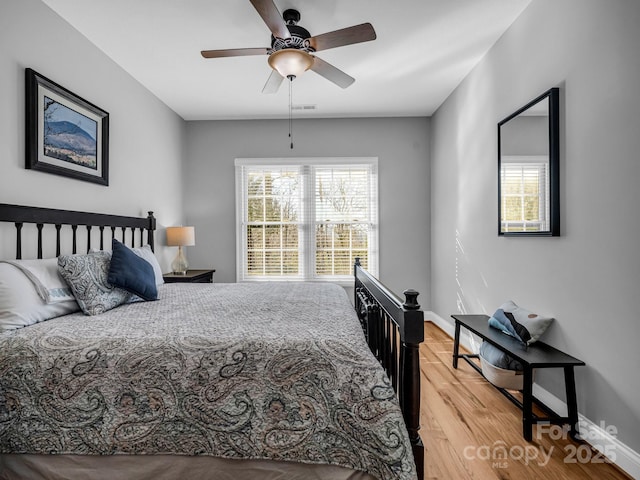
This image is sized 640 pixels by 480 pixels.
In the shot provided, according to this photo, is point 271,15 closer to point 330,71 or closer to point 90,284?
point 330,71

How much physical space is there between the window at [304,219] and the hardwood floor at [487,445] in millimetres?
2391

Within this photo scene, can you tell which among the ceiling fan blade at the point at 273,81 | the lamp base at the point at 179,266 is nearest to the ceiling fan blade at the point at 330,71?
the ceiling fan blade at the point at 273,81

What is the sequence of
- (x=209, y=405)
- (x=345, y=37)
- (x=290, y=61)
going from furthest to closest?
(x=290, y=61) → (x=345, y=37) → (x=209, y=405)

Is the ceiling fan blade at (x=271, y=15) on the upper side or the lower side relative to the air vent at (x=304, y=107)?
lower

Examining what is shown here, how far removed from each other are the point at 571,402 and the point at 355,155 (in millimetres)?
3551

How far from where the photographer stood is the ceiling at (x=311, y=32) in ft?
8.13

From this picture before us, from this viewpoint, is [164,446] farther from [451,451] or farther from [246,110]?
[246,110]

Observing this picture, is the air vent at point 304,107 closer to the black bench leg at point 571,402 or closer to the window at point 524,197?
the window at point 524,197

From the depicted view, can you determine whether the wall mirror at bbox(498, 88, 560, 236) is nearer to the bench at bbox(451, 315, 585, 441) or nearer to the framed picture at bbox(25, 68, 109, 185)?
the bench at bbox(451, 315, 585, 441)

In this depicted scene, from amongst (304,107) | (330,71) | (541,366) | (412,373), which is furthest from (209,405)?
(304,107)

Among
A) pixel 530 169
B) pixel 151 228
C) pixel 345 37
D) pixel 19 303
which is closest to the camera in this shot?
pixel 19 303

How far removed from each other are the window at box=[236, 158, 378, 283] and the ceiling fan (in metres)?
2.17

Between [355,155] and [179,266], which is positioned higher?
[355,155]

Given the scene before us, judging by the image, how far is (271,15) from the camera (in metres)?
1.97
